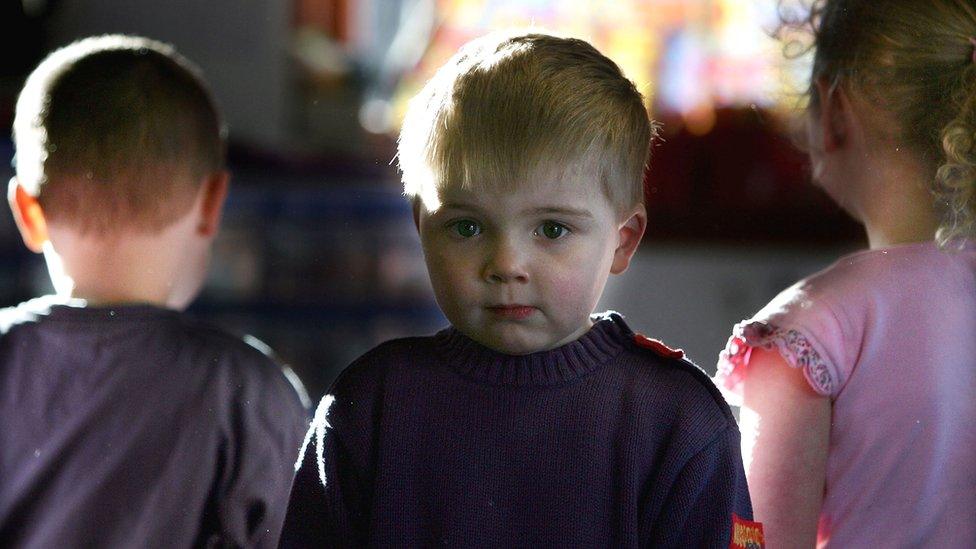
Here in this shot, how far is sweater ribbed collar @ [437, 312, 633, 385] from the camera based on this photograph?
0.88 meters

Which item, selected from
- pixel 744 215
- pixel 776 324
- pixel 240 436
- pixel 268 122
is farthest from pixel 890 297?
pixel 268 122

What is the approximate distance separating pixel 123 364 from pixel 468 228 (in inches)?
15.3

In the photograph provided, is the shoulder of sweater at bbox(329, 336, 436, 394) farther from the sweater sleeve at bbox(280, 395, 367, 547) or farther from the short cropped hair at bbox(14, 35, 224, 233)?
the short cropped hair at bbox(14, 35, 224, 233)

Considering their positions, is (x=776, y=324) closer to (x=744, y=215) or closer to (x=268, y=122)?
(x=744, y=215)

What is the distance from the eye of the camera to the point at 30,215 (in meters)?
1.14

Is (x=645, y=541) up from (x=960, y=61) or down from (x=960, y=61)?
down

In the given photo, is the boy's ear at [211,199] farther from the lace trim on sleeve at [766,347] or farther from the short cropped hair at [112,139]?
the lace trim on sleeve at [766,347]

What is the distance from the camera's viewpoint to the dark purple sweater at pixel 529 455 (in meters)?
0.85

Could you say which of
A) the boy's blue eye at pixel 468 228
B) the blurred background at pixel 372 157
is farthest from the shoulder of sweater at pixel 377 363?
the blurred background at pixel 372 157

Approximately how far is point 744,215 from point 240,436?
7.85 feet

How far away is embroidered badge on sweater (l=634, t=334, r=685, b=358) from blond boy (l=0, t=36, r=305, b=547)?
0.37m

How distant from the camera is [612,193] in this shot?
871 millimetres

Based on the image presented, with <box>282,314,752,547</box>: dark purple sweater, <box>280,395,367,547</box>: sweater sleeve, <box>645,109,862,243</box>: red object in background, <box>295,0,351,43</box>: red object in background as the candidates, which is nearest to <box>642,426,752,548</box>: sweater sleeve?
<box>282,314,752,547</box>: dark purple sweater

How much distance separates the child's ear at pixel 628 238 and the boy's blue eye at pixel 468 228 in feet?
0.37
